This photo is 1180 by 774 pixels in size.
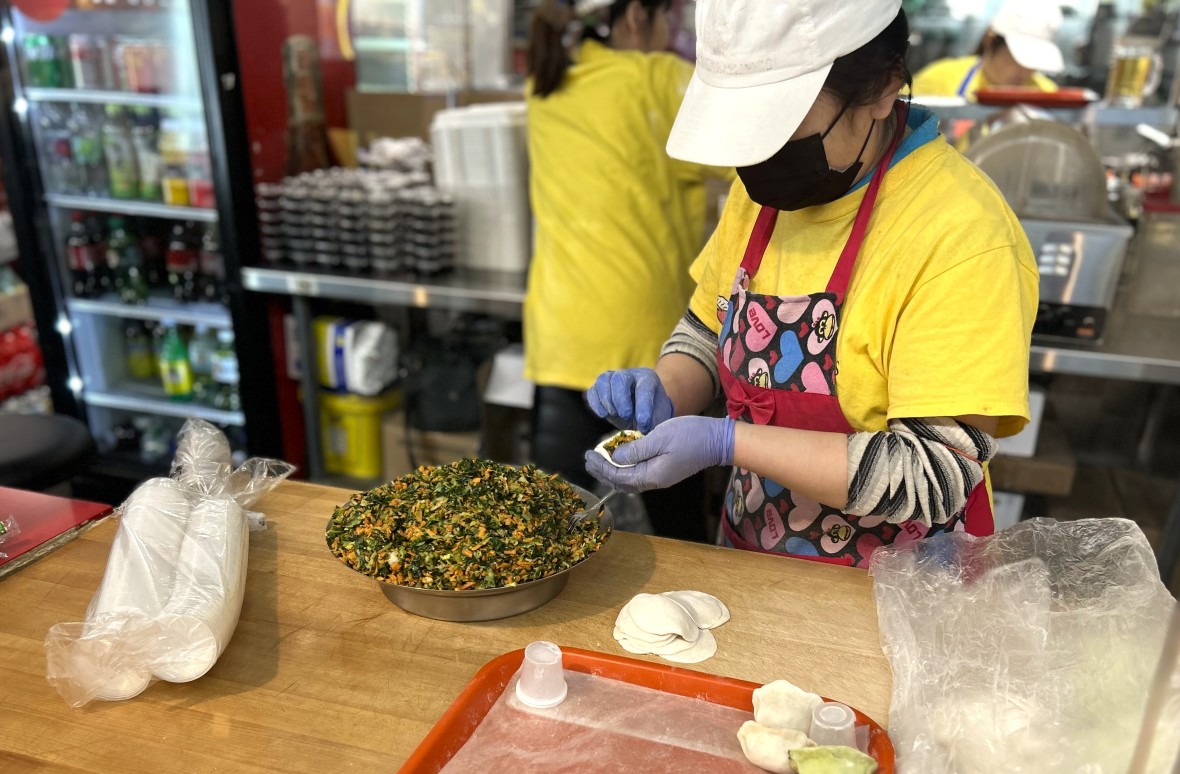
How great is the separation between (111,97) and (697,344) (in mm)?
2917

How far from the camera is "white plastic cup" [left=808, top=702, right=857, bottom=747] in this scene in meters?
1.01

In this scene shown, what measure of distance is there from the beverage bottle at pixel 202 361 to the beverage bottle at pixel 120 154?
0.63 m

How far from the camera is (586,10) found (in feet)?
9.06

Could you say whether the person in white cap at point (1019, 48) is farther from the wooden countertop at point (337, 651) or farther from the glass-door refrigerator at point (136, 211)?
the glass-door refrigerator at point (136, 211)

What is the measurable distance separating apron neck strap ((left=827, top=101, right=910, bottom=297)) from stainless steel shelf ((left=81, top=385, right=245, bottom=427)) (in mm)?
3074

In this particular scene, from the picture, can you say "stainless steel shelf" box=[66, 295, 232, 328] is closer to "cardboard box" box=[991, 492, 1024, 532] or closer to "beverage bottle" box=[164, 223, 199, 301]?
"beverage bottle" box=[164, 223, 199, 301]

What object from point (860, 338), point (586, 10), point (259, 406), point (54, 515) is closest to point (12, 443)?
point (54, 515)

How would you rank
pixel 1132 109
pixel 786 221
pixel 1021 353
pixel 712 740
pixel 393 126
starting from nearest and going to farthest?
pixel 712 740 → pixel 1021 353 → pixel 786 221 → pixel 1132 109 → pixel 393 126

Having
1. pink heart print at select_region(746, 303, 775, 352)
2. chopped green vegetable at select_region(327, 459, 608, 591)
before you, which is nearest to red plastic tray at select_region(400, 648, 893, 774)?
chopped green vegetable at select_region(327, 459, 608, 591)

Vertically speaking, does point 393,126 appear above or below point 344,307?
above

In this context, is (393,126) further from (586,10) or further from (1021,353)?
(1021,353)

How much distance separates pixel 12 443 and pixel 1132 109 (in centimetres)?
361

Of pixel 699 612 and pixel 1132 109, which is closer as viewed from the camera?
pixel 699 612

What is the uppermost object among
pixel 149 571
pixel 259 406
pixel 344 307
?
pixel 149 571
